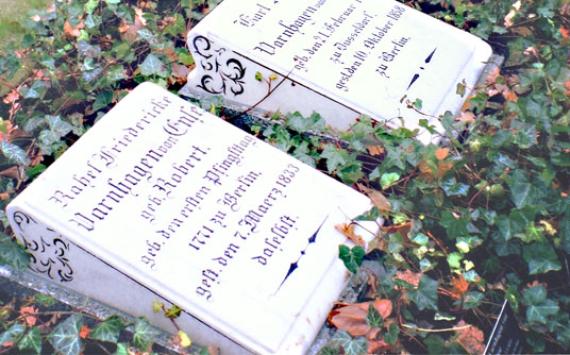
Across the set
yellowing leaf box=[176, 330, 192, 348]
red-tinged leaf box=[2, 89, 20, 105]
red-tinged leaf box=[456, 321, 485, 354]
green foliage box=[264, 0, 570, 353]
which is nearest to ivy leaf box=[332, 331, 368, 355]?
green foliage box=[264, 0, 570, 353]

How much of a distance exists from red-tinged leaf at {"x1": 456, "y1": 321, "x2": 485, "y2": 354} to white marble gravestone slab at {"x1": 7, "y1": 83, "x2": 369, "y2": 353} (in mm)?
540

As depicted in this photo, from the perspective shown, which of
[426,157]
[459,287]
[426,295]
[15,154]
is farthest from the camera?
[15,154]

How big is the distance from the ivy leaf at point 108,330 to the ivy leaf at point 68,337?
71 millimetres

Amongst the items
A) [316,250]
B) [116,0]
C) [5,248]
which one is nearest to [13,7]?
[116,0]

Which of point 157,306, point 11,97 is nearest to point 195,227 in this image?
point 157,306

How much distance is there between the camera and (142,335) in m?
2.61

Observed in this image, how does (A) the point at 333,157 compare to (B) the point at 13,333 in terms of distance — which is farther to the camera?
(A) the point at 333,157

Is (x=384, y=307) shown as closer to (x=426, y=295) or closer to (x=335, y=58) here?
(x=426, y=295)

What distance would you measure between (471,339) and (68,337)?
1648mm

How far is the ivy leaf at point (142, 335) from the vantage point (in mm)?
2611

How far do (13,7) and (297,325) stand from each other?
348 cm

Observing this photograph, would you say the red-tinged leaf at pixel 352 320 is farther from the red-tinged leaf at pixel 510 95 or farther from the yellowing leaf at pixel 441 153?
the red-tinged leaf at pixel 510 95

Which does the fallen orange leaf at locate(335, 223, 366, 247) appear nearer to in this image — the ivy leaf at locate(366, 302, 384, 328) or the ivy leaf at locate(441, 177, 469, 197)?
the ivy leaf at locate(366, 302, 384, 328)

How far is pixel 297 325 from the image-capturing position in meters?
2.61
